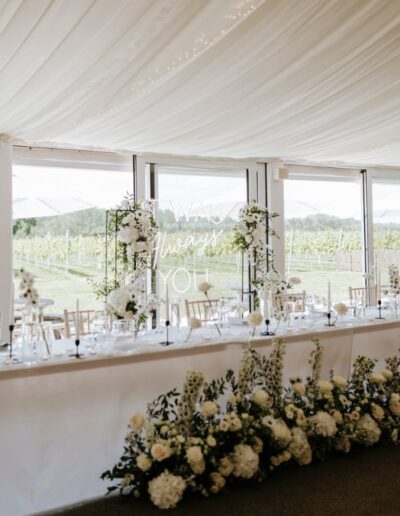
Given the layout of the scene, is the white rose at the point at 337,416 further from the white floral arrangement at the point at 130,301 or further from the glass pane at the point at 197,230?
the glass pane at the point at 197,230

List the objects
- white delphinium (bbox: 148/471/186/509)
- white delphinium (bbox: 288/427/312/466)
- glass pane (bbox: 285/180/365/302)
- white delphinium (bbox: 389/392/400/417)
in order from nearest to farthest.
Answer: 1. white delphinium (bbox: 148/471/186/509)
2. white delphinium (bbox: 288/427/312/466)
3. white delphinium (bbox: 389/392/400/417)
4. glass pane (bbox: 285/180/365/302)

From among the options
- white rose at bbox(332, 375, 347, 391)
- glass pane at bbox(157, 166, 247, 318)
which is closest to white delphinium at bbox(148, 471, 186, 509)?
A: white rose at bbox(332, 375, 347, 391)

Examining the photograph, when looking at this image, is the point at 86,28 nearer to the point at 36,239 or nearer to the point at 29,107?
the point at 29,107

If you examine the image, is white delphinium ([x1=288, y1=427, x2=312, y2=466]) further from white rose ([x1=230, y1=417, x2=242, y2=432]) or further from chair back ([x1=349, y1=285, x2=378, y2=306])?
chair back ([x1=349, y1=285, x2=378, y2=306])

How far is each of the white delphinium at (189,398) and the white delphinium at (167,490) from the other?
0.85 ft

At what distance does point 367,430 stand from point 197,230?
430 cm

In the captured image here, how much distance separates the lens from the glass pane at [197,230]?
642 centimetres

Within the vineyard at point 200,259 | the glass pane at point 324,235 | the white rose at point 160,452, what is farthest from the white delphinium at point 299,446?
the glass pane at point 324,235

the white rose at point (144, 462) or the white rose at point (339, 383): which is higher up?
the white rose at point (339, 383)

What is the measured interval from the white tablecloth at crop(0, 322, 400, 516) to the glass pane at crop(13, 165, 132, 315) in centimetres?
311

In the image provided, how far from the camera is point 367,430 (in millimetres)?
2643

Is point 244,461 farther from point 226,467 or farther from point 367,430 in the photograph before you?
point 367,430

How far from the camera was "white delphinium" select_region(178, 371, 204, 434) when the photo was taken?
2285 millimetres

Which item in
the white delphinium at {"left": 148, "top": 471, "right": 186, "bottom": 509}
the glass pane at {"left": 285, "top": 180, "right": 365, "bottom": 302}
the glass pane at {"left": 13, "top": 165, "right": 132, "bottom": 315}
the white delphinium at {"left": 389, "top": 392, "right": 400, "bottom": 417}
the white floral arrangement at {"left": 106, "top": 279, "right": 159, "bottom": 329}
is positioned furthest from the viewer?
the glass pane at {"left": 285, "top": 180, "right": 365, "bottom": 302}
